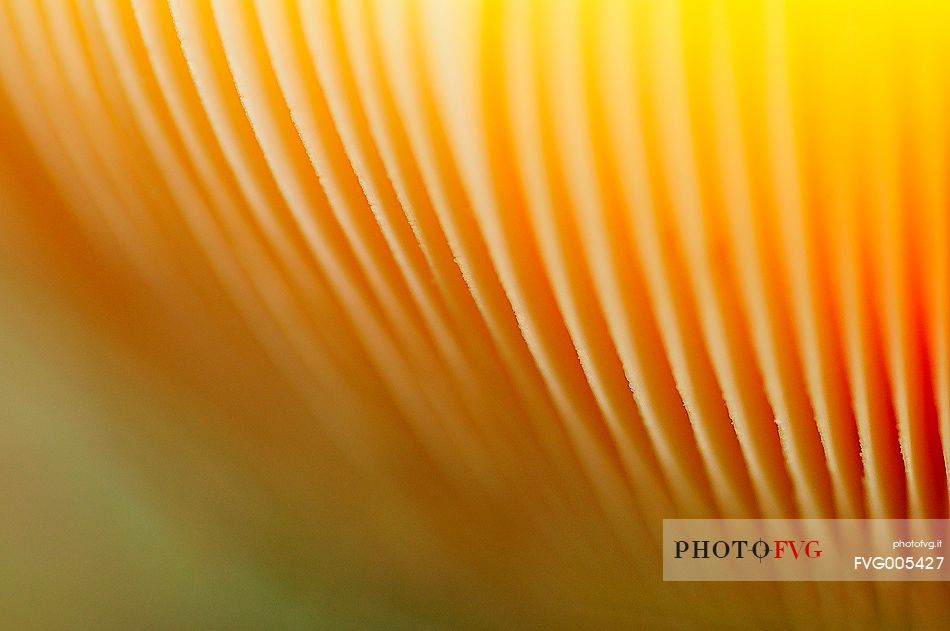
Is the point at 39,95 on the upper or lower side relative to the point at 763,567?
upper

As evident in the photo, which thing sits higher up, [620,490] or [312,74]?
[312,74]

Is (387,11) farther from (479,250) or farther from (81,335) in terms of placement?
(81,335)

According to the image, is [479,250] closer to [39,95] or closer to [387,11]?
[387,11]

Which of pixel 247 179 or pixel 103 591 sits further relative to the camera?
pixel 103 591

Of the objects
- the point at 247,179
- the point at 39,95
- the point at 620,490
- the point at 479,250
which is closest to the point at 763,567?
the point at 620,490

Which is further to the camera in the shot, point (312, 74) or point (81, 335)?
point (81, 335)

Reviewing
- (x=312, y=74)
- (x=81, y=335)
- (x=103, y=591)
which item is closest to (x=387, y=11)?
(x=312, y=74)

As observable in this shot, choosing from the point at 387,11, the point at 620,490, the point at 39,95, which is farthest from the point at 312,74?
the point at 620,490

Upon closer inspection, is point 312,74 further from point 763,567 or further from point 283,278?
point 763,567
